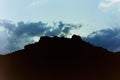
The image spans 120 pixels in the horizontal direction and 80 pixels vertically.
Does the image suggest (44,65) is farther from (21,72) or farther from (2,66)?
(2,66)

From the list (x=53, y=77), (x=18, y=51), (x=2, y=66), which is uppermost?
(x=18, y=51)

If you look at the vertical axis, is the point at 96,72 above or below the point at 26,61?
below

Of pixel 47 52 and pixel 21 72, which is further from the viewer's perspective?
pixel 47 52

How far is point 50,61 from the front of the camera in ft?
183

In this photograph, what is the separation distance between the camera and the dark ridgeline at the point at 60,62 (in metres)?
53.5

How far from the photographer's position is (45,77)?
52656 mm

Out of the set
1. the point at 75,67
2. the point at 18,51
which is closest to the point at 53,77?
the point at 75,67

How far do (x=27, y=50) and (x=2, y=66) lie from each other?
21.4ft

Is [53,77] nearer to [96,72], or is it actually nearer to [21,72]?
[21,72]

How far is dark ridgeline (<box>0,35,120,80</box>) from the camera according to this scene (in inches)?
2105

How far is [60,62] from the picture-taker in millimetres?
55594

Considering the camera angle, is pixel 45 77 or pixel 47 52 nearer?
pixel 45 77

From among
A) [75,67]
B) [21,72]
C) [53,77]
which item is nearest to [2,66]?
[21,72]

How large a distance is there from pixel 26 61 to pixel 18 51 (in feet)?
10.7
